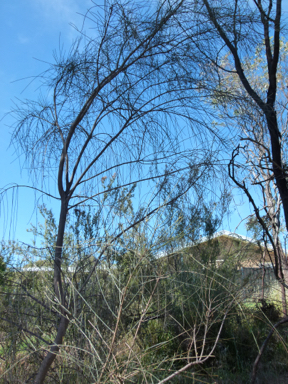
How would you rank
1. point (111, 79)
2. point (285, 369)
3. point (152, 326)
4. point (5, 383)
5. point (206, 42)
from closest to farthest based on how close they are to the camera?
1. point (5, 383)
2. point (111, 79)
3. point (206, 42)
4. point (285, 369)
5. point (152, 326)

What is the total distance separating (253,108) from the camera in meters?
2.41

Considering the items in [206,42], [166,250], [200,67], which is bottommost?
[166,250]

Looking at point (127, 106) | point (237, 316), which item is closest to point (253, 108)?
point (127, 106)

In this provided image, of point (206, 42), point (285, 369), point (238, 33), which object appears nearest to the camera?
point (206, 42)

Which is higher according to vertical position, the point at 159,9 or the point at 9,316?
the point at 159,9

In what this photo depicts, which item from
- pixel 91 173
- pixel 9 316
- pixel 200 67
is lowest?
pixel 9 316

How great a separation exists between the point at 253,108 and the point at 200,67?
505mm

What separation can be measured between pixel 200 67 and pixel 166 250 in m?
1.41

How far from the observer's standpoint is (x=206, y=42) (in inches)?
89.2

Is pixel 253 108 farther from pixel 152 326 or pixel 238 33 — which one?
pixel 152 326

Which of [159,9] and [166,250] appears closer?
[159,9]

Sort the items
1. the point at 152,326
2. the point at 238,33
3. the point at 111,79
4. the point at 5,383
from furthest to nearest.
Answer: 1. the point at 152,326
2. the point at 238,33
3. the point at 111,79
4. the point at 5,383

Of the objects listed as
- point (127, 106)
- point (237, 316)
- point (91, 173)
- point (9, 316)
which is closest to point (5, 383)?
point (9, 316)

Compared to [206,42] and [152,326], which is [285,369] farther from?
[206,42]
